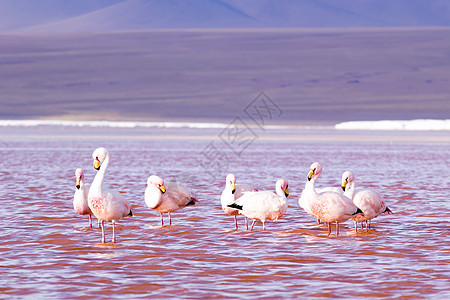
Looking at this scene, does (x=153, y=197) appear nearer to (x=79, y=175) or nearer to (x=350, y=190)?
(x=79, y=175)

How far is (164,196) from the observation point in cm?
1412

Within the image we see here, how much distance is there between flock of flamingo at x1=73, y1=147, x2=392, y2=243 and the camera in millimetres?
12789

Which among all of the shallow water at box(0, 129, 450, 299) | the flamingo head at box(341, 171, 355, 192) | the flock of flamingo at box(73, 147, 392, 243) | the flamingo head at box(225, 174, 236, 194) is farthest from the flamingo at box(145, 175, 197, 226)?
the flamingo head at box(341, 171, 355, 192)

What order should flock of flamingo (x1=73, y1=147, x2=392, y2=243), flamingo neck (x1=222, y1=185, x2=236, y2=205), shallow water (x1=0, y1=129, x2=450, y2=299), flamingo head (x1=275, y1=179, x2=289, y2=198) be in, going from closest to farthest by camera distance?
shallow water (x1=0, y1=129, x2=450, y2=299), flock of flamingo (x1=73, y1=147, x2=392, y2=243), flamingo head (x1=275, y1=179, x2=289, y2=198), flamingo neck (x1=222, y1=185, x2=236, y2=205)

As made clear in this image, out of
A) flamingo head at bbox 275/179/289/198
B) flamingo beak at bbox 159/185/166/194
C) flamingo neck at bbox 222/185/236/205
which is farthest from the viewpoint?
flamingo neck at bbox 222/185/236/205

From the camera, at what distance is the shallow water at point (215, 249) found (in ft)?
30.8

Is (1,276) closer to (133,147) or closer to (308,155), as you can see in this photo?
(308,155)

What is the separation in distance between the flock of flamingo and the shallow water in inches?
10.9

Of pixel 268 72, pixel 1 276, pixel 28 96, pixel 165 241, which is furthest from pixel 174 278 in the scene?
pixel 268 72

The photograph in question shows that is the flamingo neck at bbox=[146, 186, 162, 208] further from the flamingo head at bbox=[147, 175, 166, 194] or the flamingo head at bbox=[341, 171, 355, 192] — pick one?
the flamingo head at bbox=[341, 171, 355, 192]

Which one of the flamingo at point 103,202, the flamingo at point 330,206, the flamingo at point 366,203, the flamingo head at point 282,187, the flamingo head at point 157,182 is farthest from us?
the flamingo head at point 157,182

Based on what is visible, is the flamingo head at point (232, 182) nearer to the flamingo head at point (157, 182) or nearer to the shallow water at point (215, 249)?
the shallow water at point (215, 249)

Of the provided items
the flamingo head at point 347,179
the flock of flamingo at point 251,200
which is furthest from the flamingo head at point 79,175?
the flamingo head at point 347,179

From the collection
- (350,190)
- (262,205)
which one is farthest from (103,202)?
(350,190)
